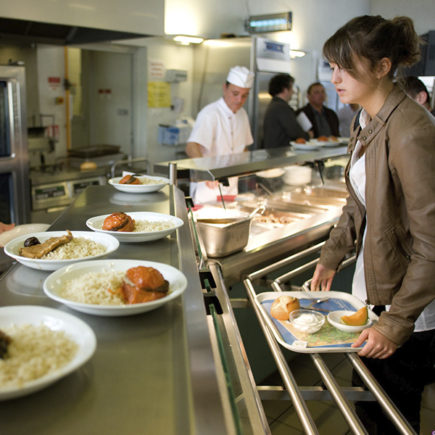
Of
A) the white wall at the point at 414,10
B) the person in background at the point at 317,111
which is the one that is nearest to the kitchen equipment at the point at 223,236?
the person in background at the point at 317,111

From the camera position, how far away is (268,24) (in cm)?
593

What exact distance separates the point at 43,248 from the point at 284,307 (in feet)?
3.07

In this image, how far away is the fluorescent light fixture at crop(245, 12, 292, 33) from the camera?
571 cm

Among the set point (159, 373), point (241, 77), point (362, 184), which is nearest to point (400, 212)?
point (362, 184)

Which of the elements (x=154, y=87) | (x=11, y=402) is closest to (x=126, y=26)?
(x=154, y=87)

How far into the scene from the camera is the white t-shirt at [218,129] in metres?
4.34

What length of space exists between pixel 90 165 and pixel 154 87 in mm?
1403

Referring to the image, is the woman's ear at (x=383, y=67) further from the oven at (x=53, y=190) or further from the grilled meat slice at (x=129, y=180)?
the oven at (x=53, y=190)

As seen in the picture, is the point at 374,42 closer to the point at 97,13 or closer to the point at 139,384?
the point at 139,384

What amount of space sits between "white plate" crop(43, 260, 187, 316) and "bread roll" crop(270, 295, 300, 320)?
0.84 m

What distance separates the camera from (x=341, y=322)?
1742 millimetres

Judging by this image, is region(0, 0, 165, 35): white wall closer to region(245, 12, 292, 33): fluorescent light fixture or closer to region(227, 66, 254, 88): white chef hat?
region(227, 66, 254, 88): white chef hat

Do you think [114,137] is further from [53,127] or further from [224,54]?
[224,54]

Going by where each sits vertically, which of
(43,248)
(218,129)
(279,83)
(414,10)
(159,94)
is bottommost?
(43,248)
